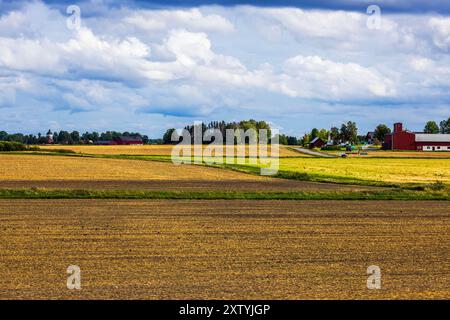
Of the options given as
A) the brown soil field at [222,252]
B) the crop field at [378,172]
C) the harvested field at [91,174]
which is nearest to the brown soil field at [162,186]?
the harvested field at [91,174]

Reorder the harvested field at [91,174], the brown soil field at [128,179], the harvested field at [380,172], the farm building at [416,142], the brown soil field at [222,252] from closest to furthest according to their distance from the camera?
the brown soil field at [222,252], the brown soil field at [128,179], the harvested field at [91,174], the harvested field at [380,172], the farm building at [416,142]

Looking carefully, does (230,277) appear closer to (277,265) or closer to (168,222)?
(277,265)

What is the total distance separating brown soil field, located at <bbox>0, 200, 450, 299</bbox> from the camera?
13.9 meters

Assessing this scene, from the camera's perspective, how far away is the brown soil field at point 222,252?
13914 mm

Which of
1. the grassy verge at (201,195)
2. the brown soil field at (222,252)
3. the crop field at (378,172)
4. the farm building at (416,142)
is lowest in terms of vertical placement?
the brown soil field at (222,252)

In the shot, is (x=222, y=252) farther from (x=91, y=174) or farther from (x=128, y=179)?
(x=91, y=174)

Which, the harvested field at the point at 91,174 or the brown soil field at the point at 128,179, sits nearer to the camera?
the brown soil field at the point at 128,179

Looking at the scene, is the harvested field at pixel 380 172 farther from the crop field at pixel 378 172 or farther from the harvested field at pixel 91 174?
the harvested field at pixel 91 174

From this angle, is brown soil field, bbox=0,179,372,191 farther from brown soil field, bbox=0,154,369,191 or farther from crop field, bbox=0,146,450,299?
crop field, bbox=0,146,450,299

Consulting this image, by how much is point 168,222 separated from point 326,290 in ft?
38.9

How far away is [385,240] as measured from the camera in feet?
68.2
